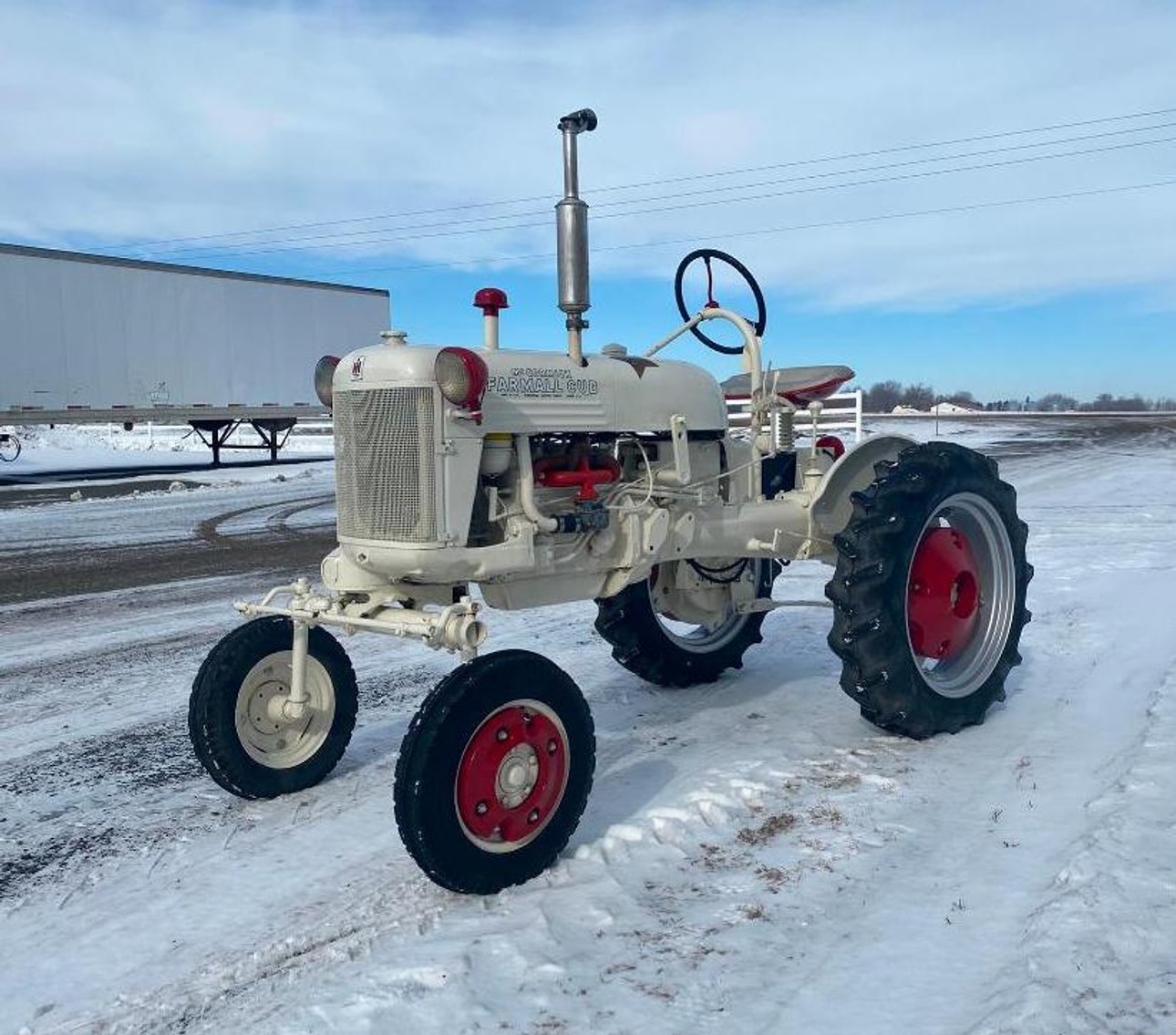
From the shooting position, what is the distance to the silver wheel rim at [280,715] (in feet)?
12.2

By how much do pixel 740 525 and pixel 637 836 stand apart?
1579 mm

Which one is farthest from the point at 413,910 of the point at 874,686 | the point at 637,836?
the point at 874,686

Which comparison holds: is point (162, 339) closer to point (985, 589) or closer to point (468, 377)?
point (985, 589)

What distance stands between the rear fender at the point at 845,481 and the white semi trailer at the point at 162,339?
1941cm

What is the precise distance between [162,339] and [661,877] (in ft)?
72.2

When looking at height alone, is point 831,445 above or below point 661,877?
above

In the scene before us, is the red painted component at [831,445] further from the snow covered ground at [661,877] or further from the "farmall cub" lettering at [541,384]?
the "farmall cub" lettering at [541,384]

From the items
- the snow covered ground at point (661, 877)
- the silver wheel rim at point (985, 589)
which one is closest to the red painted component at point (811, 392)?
the silver wheel rim at point (985, 589)

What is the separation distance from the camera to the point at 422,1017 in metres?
2.38

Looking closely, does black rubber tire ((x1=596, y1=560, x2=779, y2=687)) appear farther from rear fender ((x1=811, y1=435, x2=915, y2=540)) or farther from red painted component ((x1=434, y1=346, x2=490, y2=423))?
red painted component ((x1=434, y1=346, x2=490, y2=423))

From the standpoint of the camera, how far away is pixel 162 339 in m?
22.4

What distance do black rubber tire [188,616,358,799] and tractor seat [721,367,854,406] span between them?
2.11m

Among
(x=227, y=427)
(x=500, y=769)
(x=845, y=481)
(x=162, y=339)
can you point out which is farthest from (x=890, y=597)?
(x=227, y=427)

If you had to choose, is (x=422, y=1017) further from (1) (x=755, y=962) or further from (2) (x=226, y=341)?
(2) (x=226, y=341)
